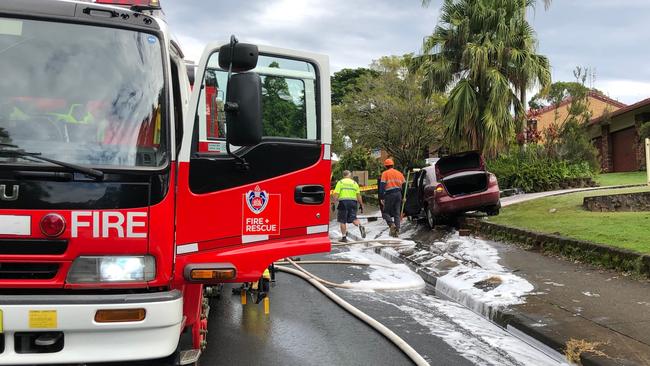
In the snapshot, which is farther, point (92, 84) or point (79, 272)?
point (92, 84)

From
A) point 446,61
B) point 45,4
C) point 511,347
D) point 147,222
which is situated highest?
point 446,61

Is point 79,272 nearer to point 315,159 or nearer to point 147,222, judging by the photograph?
point 147,222

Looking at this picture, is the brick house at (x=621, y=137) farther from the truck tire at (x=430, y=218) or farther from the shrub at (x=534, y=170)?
the truck tire at (x=430, y=218)

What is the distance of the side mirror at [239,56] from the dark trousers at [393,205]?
10033 millimetres

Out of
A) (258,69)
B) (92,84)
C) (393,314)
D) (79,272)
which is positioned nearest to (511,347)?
(393,314)

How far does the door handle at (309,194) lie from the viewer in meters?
4.07

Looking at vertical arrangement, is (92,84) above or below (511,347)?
above

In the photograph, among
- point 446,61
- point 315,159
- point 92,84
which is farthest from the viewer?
point 446,61

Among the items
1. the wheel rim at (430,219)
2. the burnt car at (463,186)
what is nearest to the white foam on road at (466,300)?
the burnt car at (463,186)

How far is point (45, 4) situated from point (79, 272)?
161 cm

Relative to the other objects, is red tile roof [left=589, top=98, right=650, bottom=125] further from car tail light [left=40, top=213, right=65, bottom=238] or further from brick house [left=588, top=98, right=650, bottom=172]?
car tail light [left=40, top=213, right=65, bottom=238]

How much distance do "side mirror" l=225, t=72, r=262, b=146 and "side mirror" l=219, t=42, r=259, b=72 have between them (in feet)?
0.20

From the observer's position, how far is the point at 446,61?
17922 millimetres

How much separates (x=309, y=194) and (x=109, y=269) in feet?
4.94
